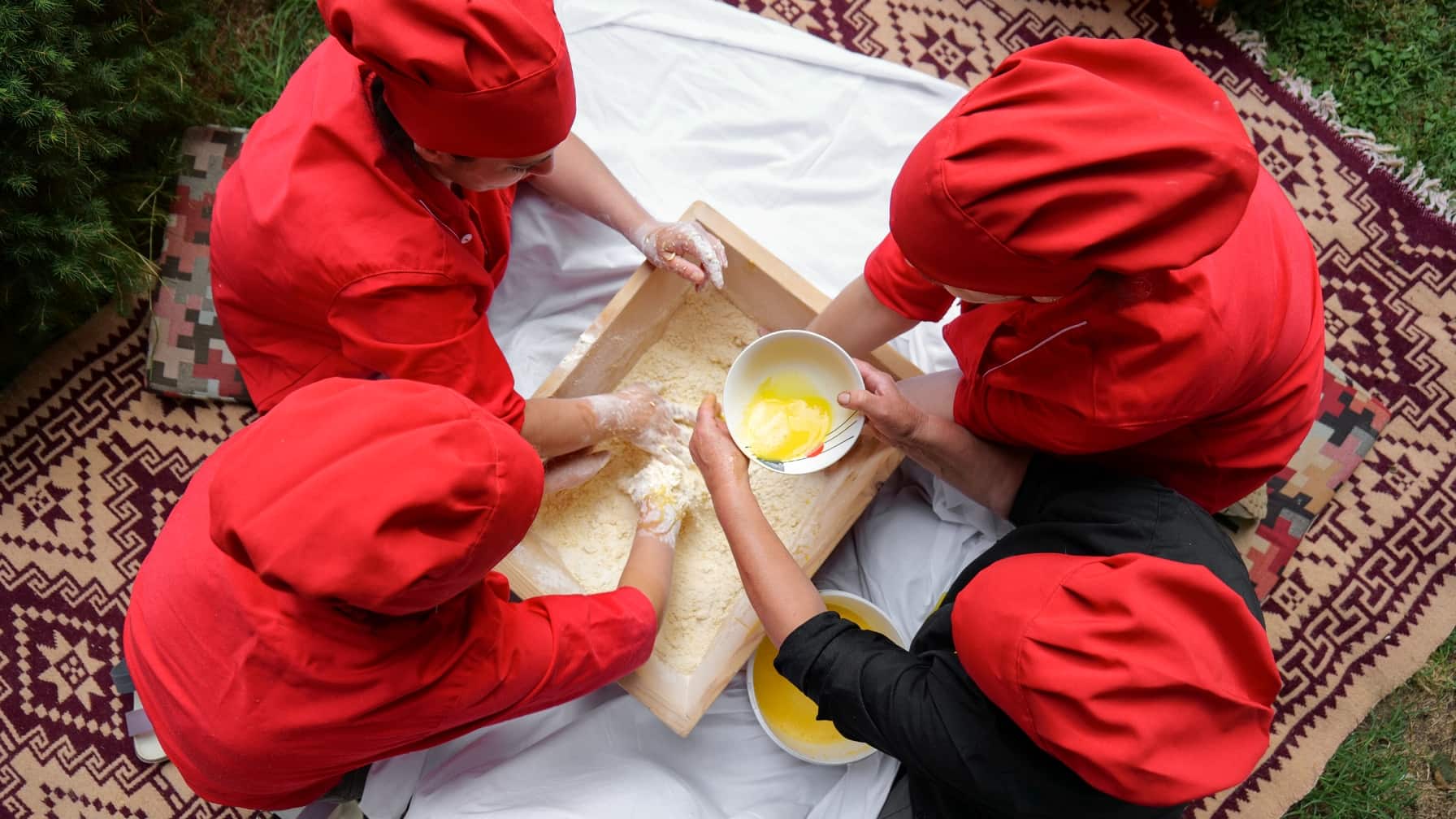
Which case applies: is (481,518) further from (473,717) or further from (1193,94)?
(1193,94)

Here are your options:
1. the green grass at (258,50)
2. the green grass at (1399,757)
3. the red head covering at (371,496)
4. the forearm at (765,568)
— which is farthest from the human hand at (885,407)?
the green grass at (258,50)

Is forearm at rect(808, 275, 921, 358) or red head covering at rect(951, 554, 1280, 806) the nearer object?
red head covering at rect(951, 554, 1280, 806)

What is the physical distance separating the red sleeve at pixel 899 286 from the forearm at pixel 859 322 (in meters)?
0.02

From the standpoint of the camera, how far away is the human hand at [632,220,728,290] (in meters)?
1.51

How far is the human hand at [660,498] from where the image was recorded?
1510mm

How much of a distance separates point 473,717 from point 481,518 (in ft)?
1.35

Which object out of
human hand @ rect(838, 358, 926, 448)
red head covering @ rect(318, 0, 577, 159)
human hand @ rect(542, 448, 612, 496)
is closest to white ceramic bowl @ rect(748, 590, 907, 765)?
human hand @ rect(838, 358, 926, 448)

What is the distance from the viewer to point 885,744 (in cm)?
118

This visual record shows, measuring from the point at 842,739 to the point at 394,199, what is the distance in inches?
45.1

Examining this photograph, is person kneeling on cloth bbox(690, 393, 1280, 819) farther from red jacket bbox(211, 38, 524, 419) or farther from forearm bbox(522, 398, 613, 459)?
red jacket bbox(211, 38, 524, 419)

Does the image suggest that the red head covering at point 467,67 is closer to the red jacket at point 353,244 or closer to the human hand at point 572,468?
the red jacket at point 353,244

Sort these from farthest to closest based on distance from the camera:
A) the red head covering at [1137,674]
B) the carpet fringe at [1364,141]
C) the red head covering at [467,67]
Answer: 1. the carpet fringe at [1364,141]
2. the red head covering at [467,67]
3. the red head covering at [1137,674]

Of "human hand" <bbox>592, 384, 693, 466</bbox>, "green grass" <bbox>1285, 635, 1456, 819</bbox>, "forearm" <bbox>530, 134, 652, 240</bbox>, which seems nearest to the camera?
"human hand" <bbox>592, 384, 693, 466</bbox>

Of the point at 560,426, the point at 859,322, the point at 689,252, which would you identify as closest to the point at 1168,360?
the point at 859,322
